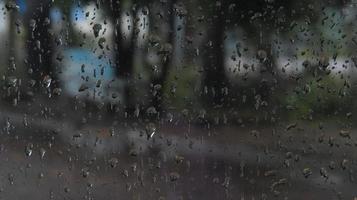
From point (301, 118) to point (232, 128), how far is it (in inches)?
7.8

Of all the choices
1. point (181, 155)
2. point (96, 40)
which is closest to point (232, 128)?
point (181, 155)

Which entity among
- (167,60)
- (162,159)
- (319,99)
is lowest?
(162,159)

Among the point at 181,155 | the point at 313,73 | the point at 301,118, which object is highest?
the point at 313,73

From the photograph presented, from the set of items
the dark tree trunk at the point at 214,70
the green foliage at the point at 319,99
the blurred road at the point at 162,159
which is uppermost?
the dark tree trunk at the point at 214,70

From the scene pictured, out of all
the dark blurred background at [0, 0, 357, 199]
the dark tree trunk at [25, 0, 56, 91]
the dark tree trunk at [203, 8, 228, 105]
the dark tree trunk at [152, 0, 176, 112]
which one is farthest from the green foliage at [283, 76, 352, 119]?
the dark tree trunk at [25, 0, 56, 91]

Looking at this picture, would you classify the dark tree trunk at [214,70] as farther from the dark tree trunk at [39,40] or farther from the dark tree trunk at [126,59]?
the dark tree trunk at [39,40]

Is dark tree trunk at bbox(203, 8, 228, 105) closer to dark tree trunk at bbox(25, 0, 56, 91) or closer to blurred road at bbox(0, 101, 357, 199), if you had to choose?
blurred road at bbox(0, 101, 357, 199)

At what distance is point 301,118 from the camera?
152 cm

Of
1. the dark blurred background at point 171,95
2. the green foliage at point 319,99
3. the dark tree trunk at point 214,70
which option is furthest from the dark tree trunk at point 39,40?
the green foliage at point 319,99

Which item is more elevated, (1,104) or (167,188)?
(1,104)

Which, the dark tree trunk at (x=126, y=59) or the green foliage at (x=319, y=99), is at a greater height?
the dark tree trunk at (x=126, y=59)

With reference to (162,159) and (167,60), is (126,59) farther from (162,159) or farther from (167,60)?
(162,159)

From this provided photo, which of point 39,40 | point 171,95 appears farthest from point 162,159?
point 39,40

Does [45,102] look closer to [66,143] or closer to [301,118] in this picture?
[66,143]
